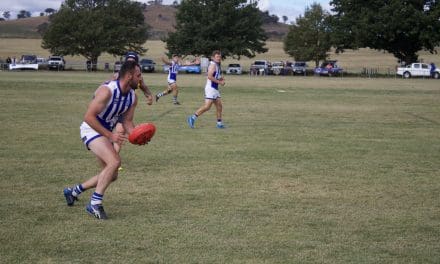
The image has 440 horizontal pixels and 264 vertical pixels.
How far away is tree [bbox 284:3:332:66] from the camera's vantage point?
8494 centimetres

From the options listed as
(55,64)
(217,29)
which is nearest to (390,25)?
(217,29)

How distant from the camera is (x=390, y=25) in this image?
2778 inches

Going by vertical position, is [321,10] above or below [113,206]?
above

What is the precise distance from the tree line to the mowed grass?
57529 millimetres

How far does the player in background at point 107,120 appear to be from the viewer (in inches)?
297

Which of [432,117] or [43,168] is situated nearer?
[43,168]

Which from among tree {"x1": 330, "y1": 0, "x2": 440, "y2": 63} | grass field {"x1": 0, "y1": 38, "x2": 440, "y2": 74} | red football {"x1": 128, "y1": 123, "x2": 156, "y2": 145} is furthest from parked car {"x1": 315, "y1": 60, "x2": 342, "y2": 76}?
red football {"x1": 128, "y1": 123, "x2": 156, "y2": 145}

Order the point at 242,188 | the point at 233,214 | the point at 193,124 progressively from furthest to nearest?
the point at 193,124 → the point at 242,188 → the point at 233,214

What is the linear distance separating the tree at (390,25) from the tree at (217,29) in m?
11.5

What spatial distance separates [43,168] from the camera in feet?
36.0

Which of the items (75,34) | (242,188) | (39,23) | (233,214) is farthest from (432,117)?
(39,23)

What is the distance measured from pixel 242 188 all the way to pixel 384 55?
4531 inches

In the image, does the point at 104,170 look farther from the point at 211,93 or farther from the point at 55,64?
the point at 55,64

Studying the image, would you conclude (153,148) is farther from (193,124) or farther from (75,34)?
(75,34)
